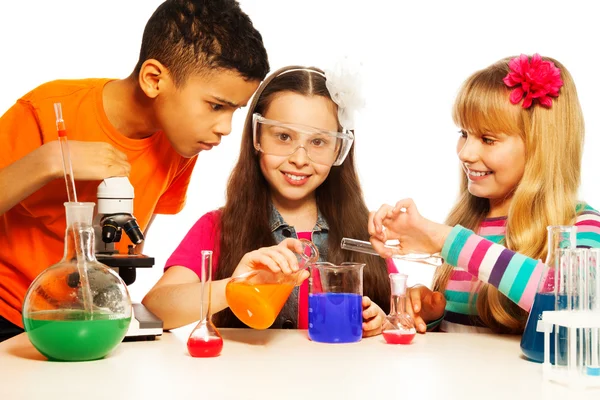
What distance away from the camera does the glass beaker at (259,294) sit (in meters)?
1.50

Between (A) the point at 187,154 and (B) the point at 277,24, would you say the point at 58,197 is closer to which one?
(A) the point at 187,154

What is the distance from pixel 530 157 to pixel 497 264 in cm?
46

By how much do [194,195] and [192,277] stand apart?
112 cm

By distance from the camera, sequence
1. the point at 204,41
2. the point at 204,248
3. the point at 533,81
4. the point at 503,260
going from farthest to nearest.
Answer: the point at 204,248, the point at 533,81, the point at 204,41, the point at 503,260

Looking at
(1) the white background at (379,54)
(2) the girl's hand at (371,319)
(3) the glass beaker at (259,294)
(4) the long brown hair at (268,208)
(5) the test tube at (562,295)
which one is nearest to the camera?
(5) the test tube at (562,295)

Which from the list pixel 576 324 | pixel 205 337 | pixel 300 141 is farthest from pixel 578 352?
pixel 300 141

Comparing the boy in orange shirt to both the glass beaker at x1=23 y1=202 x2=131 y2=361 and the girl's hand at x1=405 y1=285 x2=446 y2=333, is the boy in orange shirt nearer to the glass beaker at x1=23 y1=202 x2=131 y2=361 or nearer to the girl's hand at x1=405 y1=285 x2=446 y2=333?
the glass beaker at x1=23 y1=202 x2=131 y2=361

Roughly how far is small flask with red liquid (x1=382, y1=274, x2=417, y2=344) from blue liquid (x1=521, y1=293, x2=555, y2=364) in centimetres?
27

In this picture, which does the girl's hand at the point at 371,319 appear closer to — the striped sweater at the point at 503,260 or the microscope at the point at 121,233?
the striped sweater at the point at 503,260

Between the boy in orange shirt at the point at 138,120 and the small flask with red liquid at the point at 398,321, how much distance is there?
62 cm

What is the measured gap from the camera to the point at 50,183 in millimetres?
1996

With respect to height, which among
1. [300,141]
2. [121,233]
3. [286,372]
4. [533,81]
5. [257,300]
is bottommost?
[286,372]

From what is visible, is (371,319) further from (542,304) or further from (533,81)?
(533,81)

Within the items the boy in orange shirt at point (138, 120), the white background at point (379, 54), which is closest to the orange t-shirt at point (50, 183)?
the boy in orange shirt at point (138, 120)
